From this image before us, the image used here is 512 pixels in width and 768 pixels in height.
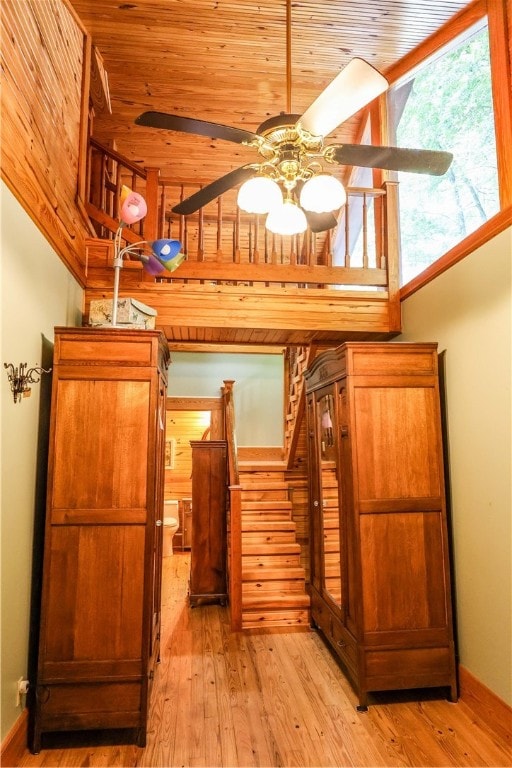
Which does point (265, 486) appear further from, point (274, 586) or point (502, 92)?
point (502, 92)

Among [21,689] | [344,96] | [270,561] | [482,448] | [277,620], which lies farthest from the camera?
[270,561]

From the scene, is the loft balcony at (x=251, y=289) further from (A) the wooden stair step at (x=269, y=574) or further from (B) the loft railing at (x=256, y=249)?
(A) the wooden stair step at (x=269, y=574)

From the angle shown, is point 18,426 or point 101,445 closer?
point 18,426

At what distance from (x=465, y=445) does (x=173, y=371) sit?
4796 millimetres

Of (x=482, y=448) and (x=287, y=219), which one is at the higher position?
(x=287, y=219)

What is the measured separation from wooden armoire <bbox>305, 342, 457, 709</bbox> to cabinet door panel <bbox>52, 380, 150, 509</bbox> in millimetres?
1261

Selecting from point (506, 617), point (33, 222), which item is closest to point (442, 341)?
point (506, 617)

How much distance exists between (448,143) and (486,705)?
3.40 m

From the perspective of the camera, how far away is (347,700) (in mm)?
2631

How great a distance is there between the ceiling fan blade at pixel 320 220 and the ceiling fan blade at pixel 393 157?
33cm

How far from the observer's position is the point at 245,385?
23.0 ft

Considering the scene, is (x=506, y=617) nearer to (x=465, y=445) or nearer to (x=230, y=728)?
(x=465, y=445)

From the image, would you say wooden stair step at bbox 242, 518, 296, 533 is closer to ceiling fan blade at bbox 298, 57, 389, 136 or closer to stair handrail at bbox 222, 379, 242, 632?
stair handrail at bbox 222, 379, 242, 632

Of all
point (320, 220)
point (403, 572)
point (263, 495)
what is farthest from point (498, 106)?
point (263, 495)
